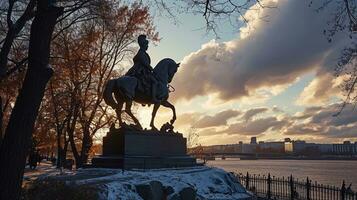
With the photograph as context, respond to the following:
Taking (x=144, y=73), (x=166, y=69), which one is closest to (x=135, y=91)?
(x=144, y=73)

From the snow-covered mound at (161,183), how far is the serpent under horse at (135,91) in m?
2.27

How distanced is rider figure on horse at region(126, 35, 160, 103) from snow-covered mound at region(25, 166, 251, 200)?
2925 mm

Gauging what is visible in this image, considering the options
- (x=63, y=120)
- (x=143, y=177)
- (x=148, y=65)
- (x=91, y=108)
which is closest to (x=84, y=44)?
(x=91, y=108)

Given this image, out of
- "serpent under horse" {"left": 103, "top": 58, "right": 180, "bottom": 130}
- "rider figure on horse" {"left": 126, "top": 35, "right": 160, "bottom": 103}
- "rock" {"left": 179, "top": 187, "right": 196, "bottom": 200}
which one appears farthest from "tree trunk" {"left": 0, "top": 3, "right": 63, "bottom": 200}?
"rider figure on horse" {"left": 126, "top": 35, "right": 160, "bottom": 103}

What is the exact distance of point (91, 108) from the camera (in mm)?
27391

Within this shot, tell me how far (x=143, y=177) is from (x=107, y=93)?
381cm

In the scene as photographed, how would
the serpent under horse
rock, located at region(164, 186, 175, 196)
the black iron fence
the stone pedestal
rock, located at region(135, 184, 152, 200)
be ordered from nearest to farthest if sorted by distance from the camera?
rock, located at region(135, 184, 152, 200) → rock, located at region(164, 186, 175, 196) → the stone pedestal → the serpent under horse → the black iron fence

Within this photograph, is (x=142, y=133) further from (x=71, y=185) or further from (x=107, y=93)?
(x=71, y=185)

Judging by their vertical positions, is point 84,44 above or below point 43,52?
above

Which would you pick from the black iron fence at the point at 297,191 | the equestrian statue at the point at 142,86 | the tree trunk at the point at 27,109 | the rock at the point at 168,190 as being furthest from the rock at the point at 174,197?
the black iron fence at the point at 297,191

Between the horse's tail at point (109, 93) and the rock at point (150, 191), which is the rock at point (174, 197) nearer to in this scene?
the rock at point (150, 191)

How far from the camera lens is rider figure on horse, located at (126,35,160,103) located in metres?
15.1

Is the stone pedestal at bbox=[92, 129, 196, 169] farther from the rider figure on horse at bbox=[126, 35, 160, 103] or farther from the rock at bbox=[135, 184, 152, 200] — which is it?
the rock at bbox=[135, 184, 152, 200]

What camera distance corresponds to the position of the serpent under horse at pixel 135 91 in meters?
14.6
